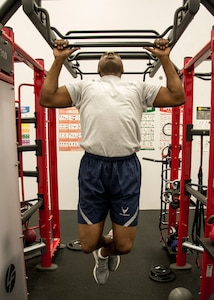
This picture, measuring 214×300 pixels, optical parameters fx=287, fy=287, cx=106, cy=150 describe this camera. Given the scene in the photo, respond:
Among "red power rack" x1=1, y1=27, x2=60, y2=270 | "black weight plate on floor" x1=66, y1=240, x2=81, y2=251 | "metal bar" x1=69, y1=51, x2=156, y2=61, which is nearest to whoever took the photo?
"metal bar" x1=69, y1=51, x2=156, y2=61

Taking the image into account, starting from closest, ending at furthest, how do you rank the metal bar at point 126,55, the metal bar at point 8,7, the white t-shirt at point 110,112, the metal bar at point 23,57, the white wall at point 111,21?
the metal bar at point 8,7
the white t-shirt at point 110,112
the metal bar at point 23,57
the metal bar at point 126,55
the white wall at point 111,21

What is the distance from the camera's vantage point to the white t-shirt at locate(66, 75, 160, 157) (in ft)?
5.91

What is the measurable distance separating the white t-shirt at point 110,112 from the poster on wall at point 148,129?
304 centimetres

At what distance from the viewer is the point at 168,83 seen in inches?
70.9

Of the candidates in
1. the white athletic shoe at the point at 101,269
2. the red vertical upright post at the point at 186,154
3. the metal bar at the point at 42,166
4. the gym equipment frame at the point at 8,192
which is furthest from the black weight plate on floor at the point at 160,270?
the gym equipment frame at the point at 8,192

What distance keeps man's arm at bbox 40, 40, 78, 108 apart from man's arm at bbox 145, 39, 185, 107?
0.50 m

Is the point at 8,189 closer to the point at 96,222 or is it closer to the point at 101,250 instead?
the point at 96,222

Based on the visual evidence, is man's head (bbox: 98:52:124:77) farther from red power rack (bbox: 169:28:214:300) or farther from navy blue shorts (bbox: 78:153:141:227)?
red power rack (bbox: 169:28:214:300)

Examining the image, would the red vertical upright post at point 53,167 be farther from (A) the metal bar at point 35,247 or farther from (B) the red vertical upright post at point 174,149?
(B) the red vertical upright post at point 174,149

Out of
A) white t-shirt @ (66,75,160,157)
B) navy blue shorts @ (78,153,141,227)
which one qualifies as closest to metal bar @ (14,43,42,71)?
white t-shirt @ (66,75,160,157)

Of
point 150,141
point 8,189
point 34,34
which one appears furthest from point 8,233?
point 34,34

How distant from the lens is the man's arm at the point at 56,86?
169 cm

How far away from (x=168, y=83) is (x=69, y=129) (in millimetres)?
3302

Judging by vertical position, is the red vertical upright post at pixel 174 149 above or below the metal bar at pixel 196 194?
Result: above
